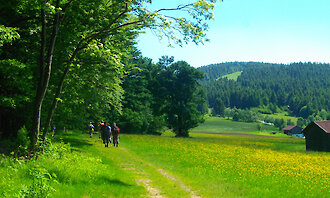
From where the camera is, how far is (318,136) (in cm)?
4841

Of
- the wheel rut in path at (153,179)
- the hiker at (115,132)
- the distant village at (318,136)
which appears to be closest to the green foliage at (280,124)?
the distant village at (318,136)

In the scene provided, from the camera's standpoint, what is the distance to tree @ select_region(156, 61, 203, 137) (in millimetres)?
64625

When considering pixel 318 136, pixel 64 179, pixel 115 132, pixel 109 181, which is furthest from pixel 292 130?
pixel 64 179

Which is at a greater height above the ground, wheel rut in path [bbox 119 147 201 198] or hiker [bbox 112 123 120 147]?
hiker [bbox 112 123 120 147]

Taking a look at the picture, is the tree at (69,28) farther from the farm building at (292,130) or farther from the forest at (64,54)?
the farm building at (292,130)

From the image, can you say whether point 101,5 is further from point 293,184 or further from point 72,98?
point 293,184

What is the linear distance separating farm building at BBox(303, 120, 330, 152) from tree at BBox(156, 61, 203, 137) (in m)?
21.1

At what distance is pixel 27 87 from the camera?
1542 cm

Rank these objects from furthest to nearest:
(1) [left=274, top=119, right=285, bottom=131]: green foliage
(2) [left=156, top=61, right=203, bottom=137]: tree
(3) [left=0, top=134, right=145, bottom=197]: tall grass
Answer: (1) [left=274, top=119, right=285, bottom=131]: green foliage < (2) [left=156, top=61, right=203, bottom=137]: tree < (3) [left=0, top=134, right=145, bottom=197]: tall grass

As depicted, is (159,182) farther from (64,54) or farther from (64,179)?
(64,54)

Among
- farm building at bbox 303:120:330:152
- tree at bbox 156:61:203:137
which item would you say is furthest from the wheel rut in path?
tree at bbox 156:61:203:137

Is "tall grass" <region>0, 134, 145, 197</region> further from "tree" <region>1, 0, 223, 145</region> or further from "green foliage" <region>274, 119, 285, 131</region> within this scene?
"green foliage" <region>274, 119, 285, 131</region>

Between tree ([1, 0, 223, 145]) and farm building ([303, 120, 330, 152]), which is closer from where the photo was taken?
tree ([1, 0, 223, 145])

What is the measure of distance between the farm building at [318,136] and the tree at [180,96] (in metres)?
21.1
